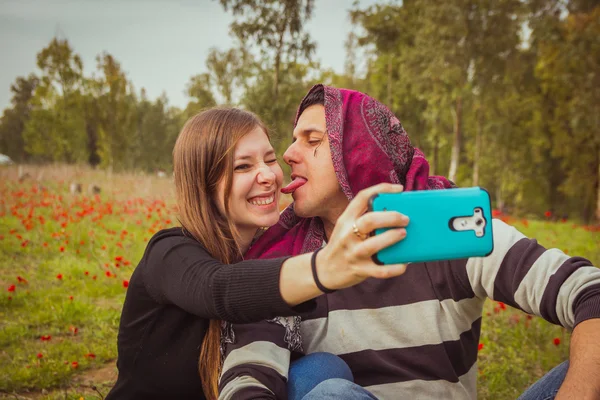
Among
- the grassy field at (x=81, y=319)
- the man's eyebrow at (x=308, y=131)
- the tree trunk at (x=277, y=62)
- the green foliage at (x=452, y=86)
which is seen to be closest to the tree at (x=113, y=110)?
the green foliage at (x=452, y=86)

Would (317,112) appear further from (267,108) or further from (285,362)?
(267,108)

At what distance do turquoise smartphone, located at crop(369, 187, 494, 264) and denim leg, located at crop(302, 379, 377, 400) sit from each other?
585 millimetres

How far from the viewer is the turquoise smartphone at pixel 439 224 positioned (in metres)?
1.13

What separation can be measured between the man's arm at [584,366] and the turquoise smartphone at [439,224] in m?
0.68

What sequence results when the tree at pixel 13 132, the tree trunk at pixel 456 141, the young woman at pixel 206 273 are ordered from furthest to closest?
the tree at pixel 13 132 < the tree trunk at pixel 456 141 < the young woman at pixel 206 273

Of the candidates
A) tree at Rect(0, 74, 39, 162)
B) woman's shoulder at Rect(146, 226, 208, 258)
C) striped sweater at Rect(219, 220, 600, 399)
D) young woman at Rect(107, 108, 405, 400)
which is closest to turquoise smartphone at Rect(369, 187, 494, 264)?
young woman at Rect(107, 108, 405, 400)

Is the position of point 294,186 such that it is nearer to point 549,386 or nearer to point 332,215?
point 332,215

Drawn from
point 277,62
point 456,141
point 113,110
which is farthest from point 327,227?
point 113,110

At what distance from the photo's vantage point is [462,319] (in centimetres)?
208

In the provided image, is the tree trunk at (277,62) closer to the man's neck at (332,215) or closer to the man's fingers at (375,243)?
the man's neck at (332,215)

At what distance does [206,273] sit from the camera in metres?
1.42

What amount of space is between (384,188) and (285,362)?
1.10 m

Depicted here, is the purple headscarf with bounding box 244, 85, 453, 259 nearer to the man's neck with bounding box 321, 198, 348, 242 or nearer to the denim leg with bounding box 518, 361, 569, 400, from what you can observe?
the man's neck with bounding box 321, 198, 348, 242

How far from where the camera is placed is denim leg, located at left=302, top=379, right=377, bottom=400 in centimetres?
145
